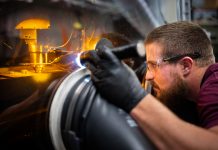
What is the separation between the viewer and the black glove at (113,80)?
872 mm

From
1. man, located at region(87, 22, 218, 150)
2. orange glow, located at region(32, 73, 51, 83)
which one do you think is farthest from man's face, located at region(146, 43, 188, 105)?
orange glow, located at region(32, 73, 51, 83)

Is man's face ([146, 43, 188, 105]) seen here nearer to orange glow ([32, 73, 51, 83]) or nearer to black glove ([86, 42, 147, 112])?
black glove ([86, 42, 147, 112])

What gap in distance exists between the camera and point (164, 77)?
49.8 inches

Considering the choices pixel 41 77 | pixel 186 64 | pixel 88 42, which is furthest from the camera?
pixel 88 42

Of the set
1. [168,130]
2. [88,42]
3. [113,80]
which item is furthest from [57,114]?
[88,42]

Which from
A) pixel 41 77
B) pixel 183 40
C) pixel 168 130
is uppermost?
pixel 183 40

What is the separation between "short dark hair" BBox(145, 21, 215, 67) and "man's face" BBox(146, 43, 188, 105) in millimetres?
36

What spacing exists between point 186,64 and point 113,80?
48 cm

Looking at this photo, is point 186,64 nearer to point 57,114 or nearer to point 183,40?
point 183,40

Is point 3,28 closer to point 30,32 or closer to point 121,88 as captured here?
point 30,32

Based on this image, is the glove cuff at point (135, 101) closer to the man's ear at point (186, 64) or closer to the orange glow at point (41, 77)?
the man's ear at point (186, 64)

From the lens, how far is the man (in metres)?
0.89

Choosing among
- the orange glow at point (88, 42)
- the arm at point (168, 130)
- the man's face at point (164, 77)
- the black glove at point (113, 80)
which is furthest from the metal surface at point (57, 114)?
the orange glow at point (88, 42)

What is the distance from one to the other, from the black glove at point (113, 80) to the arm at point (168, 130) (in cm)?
4
